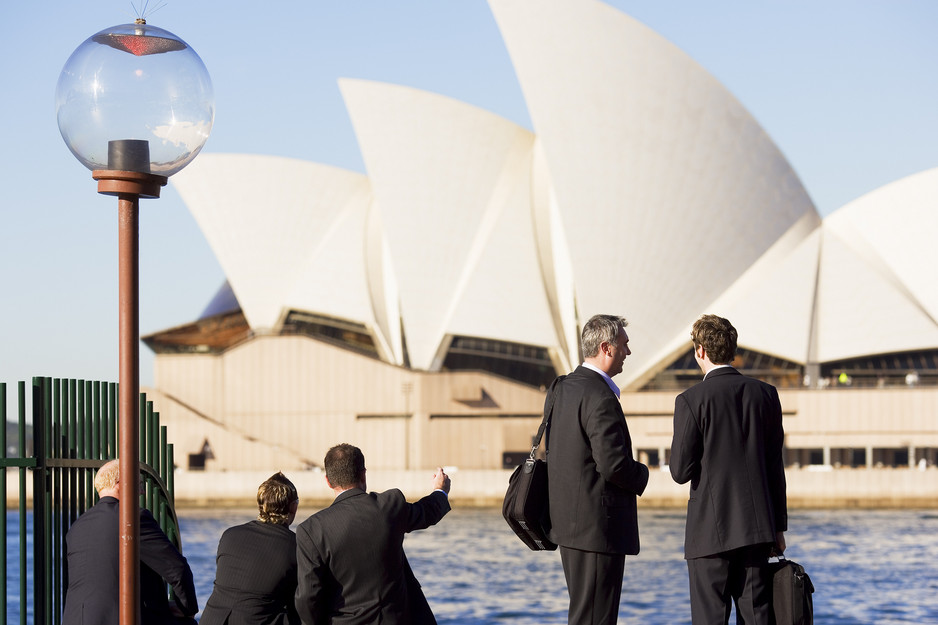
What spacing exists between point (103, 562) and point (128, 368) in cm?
145

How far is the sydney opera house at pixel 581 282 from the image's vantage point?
34.2m

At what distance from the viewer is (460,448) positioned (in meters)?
34.8

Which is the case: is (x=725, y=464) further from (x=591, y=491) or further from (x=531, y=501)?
(x=531, y=501)

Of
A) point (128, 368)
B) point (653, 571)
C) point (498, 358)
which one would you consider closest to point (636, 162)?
point (498, 358)

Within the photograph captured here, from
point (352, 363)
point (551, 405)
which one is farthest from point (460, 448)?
point (551, 405)

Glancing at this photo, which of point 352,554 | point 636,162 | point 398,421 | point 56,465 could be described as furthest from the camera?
point 398,421

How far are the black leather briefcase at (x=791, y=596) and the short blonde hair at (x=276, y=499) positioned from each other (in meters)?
1.77

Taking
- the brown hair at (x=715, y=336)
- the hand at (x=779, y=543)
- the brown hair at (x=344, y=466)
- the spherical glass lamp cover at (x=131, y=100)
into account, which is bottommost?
the hand at (x=779, y=543)

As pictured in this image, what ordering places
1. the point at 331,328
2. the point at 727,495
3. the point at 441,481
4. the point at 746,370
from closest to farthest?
the point at 727,495
the point at 441,481
the point at 746,370
the point at 331,328

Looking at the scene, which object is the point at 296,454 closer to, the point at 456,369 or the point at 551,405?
the point at 456,369

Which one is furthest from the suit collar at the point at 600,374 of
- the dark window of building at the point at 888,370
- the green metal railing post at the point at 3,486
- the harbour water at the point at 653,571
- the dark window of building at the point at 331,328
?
the dark window of building at the point at 331,328

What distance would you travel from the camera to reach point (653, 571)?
1852cm

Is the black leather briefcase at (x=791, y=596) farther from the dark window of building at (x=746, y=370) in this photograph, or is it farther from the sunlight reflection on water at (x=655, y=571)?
the dark window of building at (x=746, y=370)

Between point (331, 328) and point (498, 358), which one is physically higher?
point (331, 328)
